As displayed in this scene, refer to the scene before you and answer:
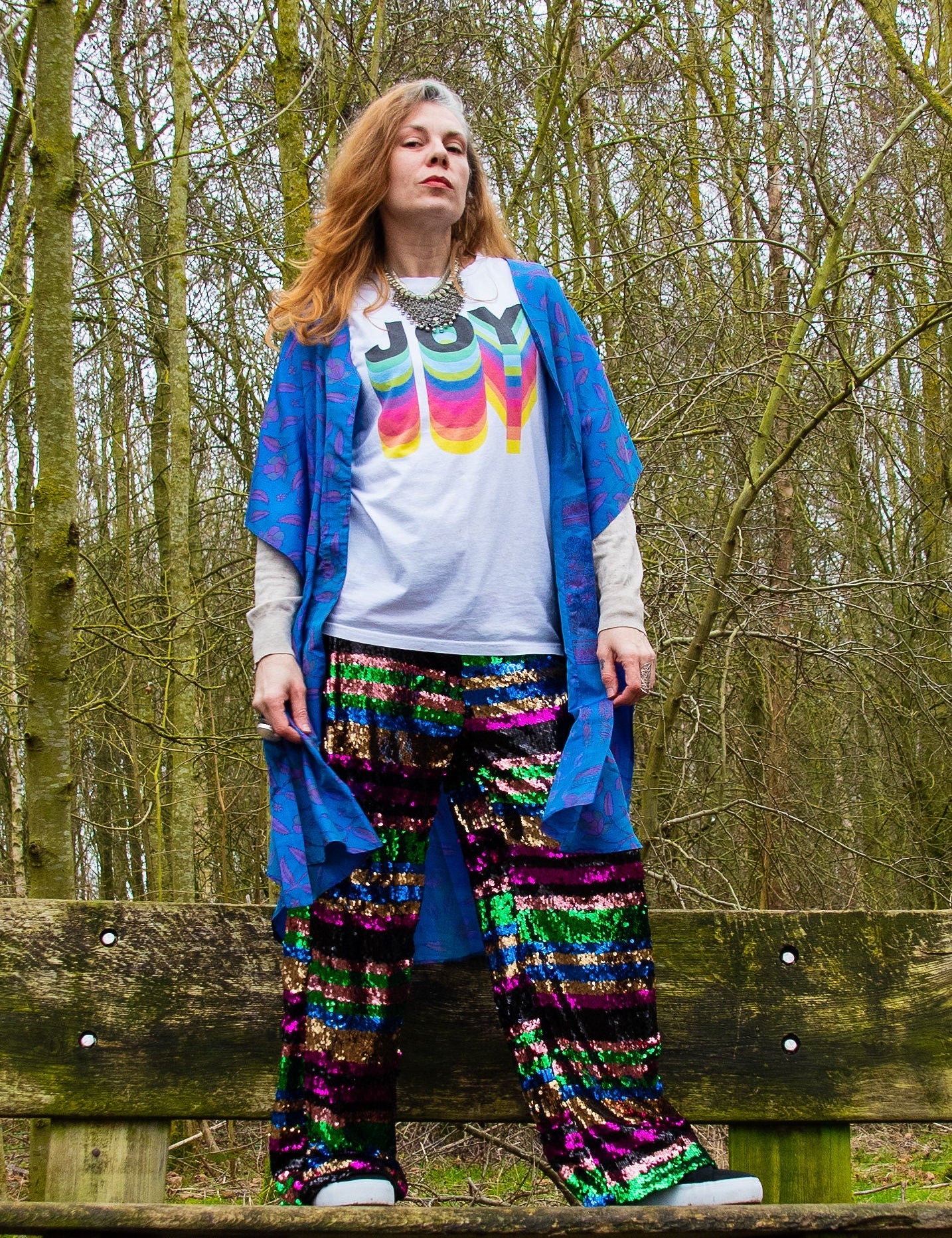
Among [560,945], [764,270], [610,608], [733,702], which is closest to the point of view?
[560,945]

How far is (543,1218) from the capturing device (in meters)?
1.46

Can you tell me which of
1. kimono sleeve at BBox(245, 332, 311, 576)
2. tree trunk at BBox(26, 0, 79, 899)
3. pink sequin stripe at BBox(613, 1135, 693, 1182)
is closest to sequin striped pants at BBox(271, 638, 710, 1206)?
Result: pink sequin stripe at BBox(613, 1135, 693, 1182)

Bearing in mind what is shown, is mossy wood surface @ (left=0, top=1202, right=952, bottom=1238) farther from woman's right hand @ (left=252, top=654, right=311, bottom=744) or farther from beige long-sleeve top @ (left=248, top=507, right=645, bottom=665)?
beige long-sleeve top @ (left=248, top=507, right=645, bottom=665)

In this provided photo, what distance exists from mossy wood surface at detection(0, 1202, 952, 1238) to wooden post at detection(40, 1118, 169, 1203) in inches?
19.6

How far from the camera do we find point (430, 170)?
6.75ft

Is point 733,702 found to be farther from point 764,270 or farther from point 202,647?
point 202,647

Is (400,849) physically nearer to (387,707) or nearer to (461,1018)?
(387,707)

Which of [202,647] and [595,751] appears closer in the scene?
[595,751]

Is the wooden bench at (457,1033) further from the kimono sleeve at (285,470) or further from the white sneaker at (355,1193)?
the kimono sleeve at (285,470)

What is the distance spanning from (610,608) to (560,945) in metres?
0.53

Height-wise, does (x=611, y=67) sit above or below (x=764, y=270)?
above

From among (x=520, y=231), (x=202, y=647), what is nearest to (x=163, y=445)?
(x=202, y=647)

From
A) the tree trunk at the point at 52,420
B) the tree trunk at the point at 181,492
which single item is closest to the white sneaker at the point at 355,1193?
the tree trunk at the point at 52,420

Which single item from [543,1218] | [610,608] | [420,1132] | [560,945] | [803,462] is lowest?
[420,1132]
